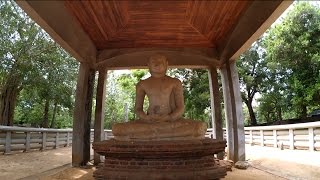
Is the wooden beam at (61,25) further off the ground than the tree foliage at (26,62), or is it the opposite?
the tree foliage at (26,62)

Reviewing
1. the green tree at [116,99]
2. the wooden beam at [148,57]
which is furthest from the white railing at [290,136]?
the green tree at [116,99]

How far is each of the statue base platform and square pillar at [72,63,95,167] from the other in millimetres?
3332

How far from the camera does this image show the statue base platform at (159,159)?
6125 mm

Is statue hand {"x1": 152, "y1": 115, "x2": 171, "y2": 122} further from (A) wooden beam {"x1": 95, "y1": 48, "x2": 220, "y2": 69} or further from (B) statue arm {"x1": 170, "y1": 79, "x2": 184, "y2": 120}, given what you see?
(A) wooden beam {"x1": 95, "y1": 48, "x2": 220, "y2": 69}

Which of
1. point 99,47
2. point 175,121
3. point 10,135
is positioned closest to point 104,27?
point 99,47

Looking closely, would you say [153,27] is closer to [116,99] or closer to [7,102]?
[7,102]

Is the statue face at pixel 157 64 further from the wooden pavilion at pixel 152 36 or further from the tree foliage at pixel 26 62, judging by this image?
the tree foliage at pixel 26 62

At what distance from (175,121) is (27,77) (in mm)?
10376

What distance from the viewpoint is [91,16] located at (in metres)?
7.27

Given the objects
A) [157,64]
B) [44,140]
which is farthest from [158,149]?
[44,140]

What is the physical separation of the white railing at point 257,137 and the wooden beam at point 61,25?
18.6ft

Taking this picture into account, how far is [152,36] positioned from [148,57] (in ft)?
4.61

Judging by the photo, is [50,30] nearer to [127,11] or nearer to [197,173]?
[127,11]

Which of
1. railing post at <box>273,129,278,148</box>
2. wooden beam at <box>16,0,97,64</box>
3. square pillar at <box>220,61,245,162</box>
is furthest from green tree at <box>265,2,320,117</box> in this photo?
wooden beam at <box>16,0,97,64</box>
